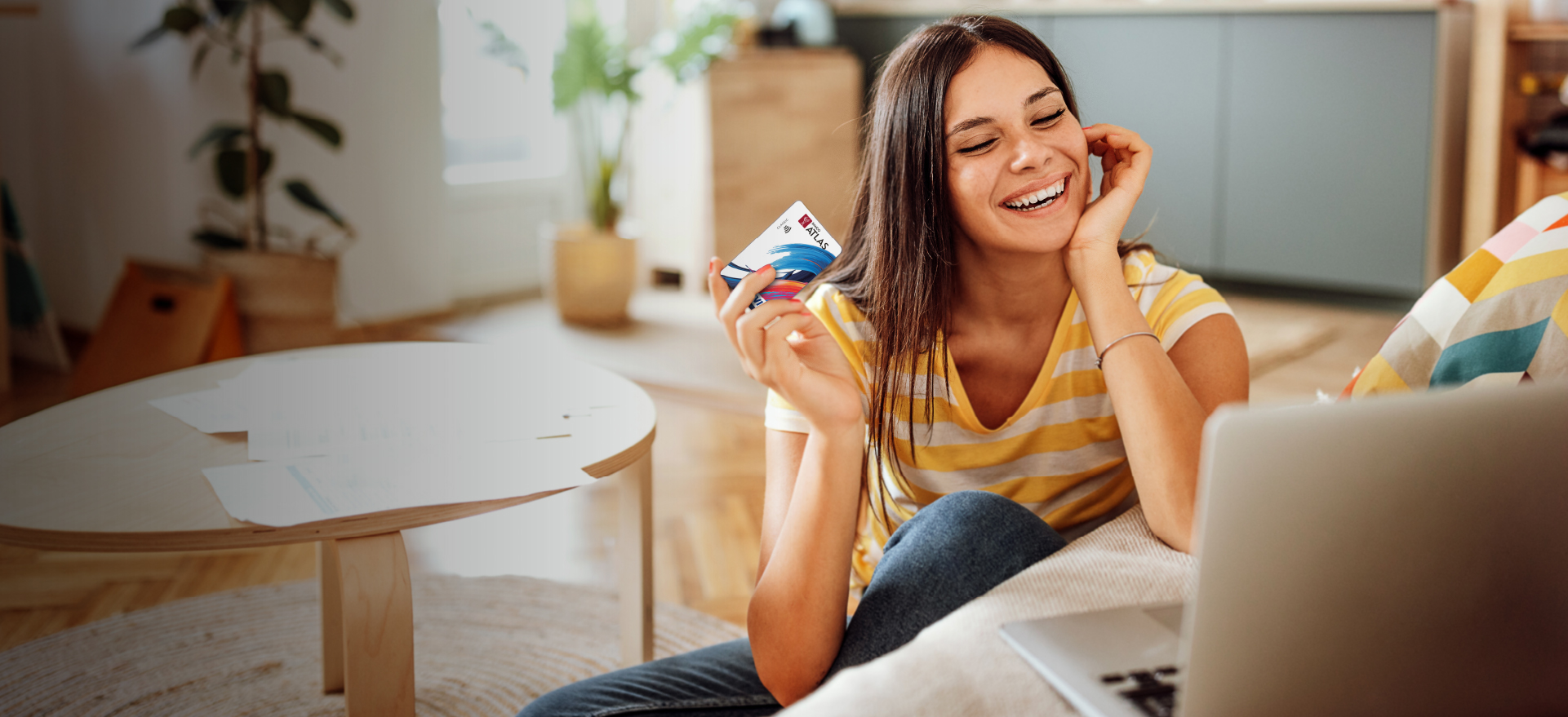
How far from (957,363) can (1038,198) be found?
7.1 inches

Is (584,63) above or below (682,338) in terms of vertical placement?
above

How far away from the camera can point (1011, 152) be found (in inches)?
42.1

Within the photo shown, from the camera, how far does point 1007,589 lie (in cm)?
72

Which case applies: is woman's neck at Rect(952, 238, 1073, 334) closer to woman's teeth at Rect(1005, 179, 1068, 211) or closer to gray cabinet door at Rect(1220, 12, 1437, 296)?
woman's teeth at Rect(1005, 179, 1068, 211)

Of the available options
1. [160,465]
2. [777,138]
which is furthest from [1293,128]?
[160,465]

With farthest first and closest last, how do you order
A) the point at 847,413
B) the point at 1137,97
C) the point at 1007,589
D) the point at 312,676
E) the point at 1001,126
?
the point at 1137,97 → the point at 312,676 → the point at 1001,126 → the point at 847,413 → the point at 1007,589

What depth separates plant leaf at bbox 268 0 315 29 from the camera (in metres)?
2.91

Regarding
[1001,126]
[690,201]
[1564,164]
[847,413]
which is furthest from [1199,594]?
[690,201]

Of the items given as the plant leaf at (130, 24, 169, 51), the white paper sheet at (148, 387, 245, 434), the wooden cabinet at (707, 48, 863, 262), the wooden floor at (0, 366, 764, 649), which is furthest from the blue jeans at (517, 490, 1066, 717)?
the wooden cabinet at (707, 48, 863, 262)

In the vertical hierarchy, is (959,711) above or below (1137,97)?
below

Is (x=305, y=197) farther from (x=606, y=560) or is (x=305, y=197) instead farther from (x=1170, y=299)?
(x=1170, y=299)

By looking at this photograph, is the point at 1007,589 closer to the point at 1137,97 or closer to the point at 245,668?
the point at 245,668

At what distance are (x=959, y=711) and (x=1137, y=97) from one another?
12.0 feet

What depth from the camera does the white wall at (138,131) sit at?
3.23 metres
